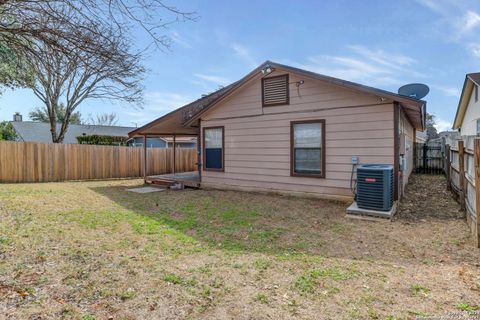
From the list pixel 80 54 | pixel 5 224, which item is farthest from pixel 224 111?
pixel 5 224

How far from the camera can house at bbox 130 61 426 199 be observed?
6.32 meters

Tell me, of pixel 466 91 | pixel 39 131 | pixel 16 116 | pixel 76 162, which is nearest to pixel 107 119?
pixel 16 116

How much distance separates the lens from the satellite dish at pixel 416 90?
Result: 8000 mm

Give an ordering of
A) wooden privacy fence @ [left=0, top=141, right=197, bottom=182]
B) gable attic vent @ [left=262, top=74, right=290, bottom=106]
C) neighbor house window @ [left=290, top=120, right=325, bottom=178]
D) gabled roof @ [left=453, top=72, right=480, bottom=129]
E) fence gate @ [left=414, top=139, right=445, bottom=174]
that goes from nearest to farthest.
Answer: neighbor house window @ [left=290, top=120, right=325, bottom=178] < gable attic vent @ [left=262, top=74, right=290, bottom=106] < wooden privacy fence @ [left=0, top=141, right=197, bottom=182] < gabled roof @ [left=453, top=72, right=480, bottom=129] < fence gate @ [left=414, top=139, right=445, bottom=174]

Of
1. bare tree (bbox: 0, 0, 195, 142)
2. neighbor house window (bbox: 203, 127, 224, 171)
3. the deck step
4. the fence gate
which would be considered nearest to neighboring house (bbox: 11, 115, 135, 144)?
the deck step

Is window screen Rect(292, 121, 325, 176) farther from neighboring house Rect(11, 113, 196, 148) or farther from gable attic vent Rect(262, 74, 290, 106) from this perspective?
neighboring house Rect(11, 113, 196, 148)

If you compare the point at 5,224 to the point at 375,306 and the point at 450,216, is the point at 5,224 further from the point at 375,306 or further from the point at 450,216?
the point at 450,216

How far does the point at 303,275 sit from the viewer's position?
303 centimetres

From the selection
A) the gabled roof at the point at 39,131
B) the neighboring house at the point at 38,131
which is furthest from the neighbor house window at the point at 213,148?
the gabled roof at the point at 39,131

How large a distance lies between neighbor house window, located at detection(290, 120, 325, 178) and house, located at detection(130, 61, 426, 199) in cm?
3

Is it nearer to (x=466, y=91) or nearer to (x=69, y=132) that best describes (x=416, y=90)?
(x=466, y=91)

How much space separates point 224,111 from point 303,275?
6.83 m

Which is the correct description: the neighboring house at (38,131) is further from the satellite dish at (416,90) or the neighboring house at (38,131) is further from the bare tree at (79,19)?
the satellite dish at (416,90)

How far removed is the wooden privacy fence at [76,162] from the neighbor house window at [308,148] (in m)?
9.73
